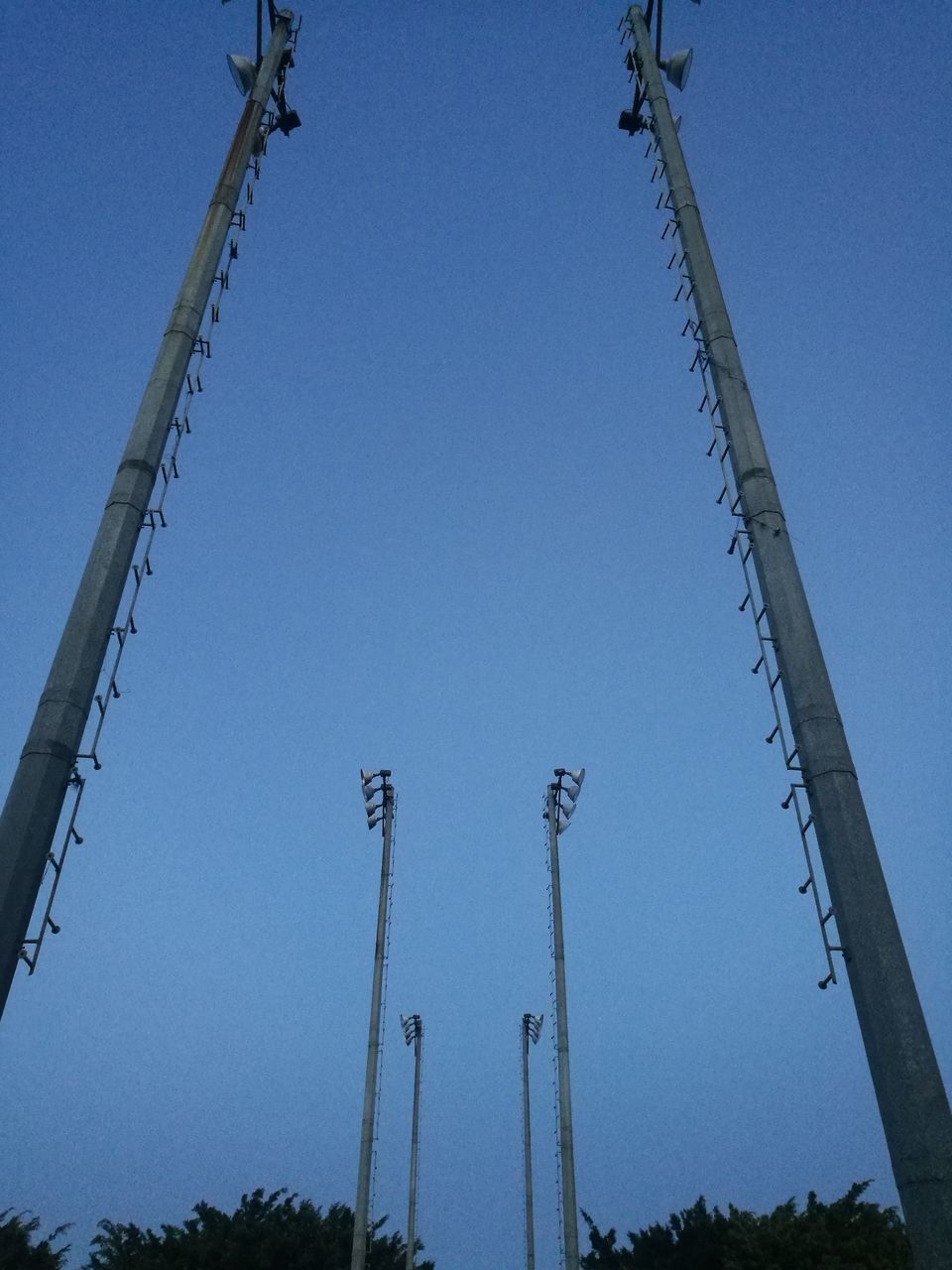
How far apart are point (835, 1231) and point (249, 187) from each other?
30.0 m

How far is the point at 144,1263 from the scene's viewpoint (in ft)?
106

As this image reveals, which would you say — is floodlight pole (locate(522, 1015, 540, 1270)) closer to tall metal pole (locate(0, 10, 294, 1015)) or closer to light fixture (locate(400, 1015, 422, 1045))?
light fixture (locate(400, 1015, 422, 1045))

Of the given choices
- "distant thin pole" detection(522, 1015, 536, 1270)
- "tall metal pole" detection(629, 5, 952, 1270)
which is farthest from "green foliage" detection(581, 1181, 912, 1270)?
"tall metal pole" detection(629, 5, 952, 1270)

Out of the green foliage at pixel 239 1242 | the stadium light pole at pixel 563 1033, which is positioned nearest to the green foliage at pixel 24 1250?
the green foliage at pixel 239 1242

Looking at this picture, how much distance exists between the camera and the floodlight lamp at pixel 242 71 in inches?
595

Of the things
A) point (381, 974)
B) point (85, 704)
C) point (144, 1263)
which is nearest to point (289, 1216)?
point (144, 1263)

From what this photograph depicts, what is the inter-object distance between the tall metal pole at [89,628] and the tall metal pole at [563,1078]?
697 inches

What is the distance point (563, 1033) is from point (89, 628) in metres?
19.2

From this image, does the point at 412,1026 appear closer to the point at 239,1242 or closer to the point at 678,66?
the point at 239,1242

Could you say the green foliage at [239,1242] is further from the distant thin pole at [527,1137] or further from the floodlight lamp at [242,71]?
the floodlight lamp at [242,71]

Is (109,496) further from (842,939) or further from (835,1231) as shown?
(835,1231)

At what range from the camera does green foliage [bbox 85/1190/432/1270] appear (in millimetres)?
33281

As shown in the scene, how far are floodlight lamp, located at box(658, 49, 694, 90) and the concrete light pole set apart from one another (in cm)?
3046

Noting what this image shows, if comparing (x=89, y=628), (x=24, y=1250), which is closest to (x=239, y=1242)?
(x=24, y=1250)
